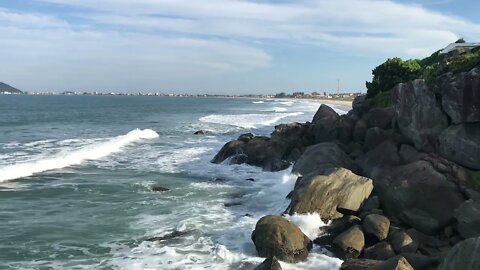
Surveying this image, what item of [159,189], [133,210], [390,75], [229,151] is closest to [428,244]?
[133,210]

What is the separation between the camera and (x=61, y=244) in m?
16.8

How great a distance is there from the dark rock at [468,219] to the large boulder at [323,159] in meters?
7.26

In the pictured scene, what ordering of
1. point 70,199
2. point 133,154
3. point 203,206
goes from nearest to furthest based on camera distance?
point 203,206 < point 70,199 < point 133,154

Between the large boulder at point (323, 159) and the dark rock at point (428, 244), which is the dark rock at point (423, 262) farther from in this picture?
the large boulder at point (323, 159)

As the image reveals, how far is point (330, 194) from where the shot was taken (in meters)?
18.2

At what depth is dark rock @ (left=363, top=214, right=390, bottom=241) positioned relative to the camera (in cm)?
1559

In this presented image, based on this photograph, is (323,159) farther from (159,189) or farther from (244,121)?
(244,121)

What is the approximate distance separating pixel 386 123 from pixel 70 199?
1712cm

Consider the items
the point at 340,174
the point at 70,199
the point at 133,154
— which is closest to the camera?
the point at 340,174

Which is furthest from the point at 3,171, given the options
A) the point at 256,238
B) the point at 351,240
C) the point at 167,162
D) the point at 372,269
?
the point at 372,269

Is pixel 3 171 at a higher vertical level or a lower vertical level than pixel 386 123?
lower

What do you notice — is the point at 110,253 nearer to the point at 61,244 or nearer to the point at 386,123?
the point at 61,244

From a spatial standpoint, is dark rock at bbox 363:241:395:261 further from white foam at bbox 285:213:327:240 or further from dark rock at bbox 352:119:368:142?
dark rock at bbox 352:119:368:142

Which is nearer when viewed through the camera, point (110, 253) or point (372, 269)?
point (372, 269)
